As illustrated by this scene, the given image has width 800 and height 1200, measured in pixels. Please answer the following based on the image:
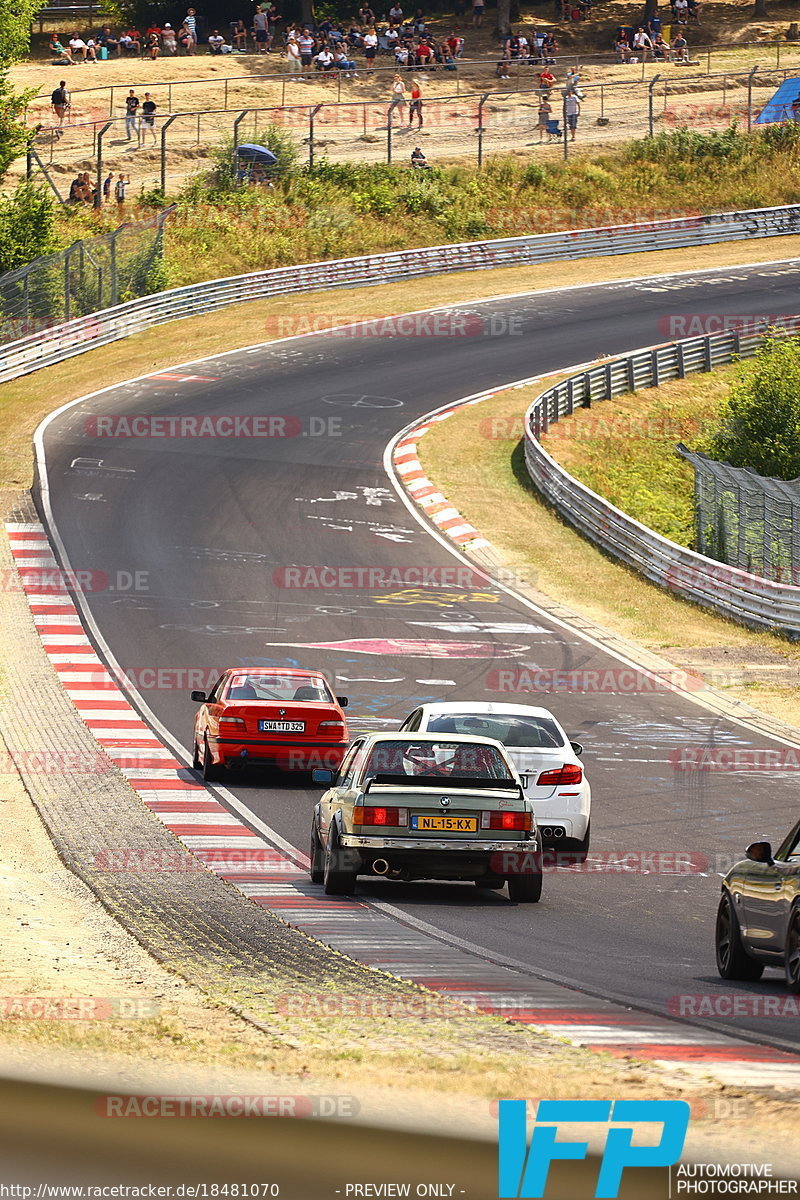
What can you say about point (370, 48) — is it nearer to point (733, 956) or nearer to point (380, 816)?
point (380, 816)

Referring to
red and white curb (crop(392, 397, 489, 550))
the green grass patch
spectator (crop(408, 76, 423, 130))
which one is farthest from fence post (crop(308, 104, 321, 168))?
red and white curb (crop(392, 397, 489, 550))

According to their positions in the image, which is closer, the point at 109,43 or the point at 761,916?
the point at 761,916

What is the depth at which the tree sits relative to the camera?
145 feet

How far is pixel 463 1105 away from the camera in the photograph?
4.48 metres

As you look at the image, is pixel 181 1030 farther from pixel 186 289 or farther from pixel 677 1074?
pixel 186 289

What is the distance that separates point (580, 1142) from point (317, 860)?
32.0 feet

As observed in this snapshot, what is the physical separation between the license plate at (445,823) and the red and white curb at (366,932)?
690 mm

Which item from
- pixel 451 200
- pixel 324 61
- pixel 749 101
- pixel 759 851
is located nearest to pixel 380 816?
pixel 759 851

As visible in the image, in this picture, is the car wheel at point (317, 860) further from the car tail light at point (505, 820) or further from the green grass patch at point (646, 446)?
the green grass patch at point (646, 446)

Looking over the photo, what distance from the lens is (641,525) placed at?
34375mm

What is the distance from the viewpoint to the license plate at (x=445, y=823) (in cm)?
1273
